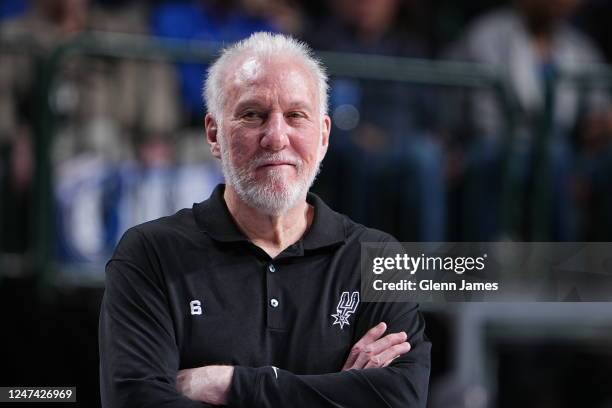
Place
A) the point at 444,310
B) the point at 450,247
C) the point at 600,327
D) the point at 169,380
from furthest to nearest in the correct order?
the point at 600,327 < the point at 444,310 < the point at 450,247 < the point at 169,380

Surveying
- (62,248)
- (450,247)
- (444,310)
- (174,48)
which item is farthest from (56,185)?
(450,247)

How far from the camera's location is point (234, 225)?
8.61ft

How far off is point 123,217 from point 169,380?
9.04 feet

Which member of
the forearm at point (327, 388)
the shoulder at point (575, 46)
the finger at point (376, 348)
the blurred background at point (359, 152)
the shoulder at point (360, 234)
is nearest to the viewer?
the forearm at point (327, 388)

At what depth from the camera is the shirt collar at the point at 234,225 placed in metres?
2.60

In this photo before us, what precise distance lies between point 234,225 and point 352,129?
9.60ft

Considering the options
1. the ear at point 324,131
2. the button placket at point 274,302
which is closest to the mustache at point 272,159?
the ear at point 324,131

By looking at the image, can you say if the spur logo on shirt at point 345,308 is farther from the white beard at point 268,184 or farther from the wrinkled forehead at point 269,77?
the wrinkled forehead at point 269,77

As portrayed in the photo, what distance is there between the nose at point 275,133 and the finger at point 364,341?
1.51 ft

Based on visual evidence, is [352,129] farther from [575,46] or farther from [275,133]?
[275,133]

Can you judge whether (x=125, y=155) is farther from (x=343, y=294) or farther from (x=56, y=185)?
(x=343, y=294)

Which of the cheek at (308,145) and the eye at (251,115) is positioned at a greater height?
the eye at (251,115)

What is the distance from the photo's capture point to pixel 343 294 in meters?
2.59

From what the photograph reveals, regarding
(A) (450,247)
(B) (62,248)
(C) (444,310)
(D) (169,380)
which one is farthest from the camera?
(B) (62,248)
